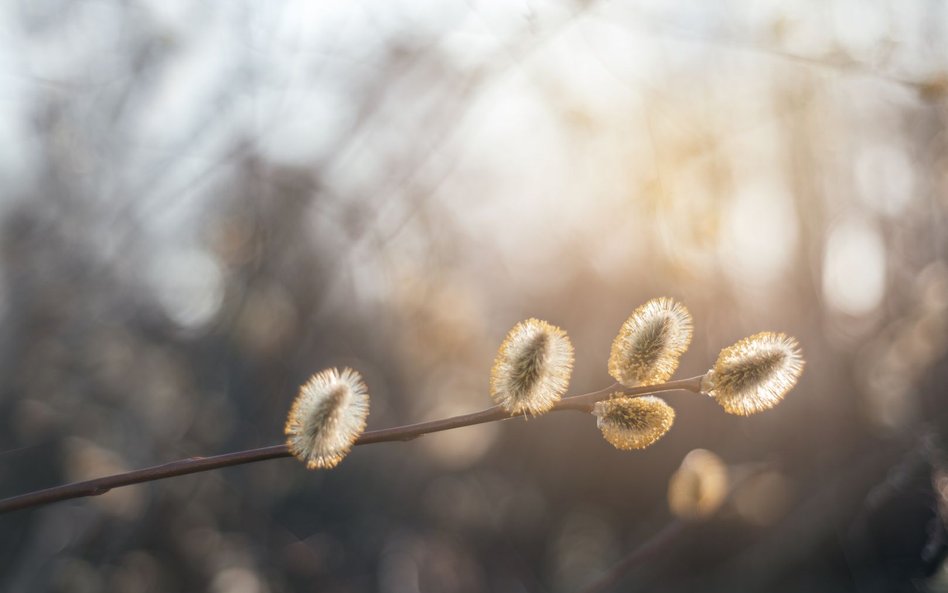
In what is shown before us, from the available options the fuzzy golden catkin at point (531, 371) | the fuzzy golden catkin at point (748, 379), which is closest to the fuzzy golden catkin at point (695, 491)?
the fuzzy golden catkin at point (748, 379)

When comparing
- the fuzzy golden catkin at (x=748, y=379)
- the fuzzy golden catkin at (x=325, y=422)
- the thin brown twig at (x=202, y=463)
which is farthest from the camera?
the fuzzy golden catkin at (x=748, y=379)

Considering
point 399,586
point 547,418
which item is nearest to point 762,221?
point 547,418

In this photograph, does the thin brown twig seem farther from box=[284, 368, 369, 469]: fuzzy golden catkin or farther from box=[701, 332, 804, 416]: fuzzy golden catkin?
box=[701, 332, 804, 416]: fuzzy golden catkin

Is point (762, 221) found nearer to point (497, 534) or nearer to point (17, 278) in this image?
point (497, 534)

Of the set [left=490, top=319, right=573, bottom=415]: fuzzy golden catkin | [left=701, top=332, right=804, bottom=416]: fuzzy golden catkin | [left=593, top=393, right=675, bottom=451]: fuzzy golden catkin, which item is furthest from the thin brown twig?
[left=701, top=332, right=804, bottom=416]: fuzzy golden catkin

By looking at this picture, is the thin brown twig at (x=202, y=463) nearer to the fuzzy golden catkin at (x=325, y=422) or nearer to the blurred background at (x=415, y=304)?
the fuzzy golden catkin at (x=325, y=422)

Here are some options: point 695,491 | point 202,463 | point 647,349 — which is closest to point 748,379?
point 647,349
